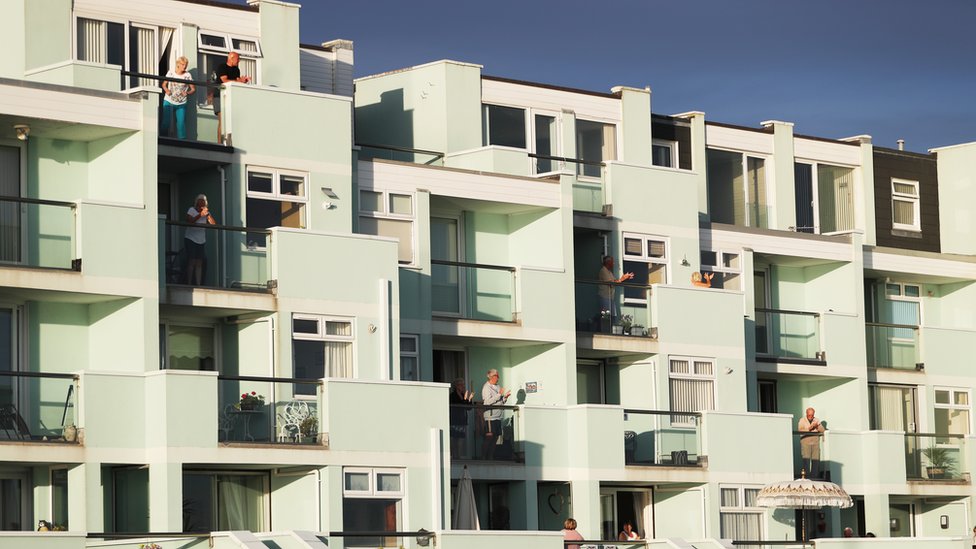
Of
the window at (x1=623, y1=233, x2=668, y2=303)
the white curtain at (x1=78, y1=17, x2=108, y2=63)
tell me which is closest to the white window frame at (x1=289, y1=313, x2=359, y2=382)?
the white curtain at (x1=78, y1=17, x2=108, y2=63)

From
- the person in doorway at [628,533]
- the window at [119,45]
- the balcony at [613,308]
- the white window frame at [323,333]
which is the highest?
the window at [119,45]

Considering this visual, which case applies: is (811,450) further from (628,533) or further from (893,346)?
(628,533)

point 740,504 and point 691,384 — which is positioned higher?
point 691,384

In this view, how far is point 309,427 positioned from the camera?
38281 mm

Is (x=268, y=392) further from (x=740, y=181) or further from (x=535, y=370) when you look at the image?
(x=740, y=181)

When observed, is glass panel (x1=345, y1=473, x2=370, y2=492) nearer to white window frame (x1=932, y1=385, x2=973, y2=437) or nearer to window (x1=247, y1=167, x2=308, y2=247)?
window (x1=247, y1=167, x2=308, y2=247)

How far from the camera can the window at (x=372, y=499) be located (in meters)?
38.5

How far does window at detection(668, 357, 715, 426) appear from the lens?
46594 mm

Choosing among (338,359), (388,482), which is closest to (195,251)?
(338,359)

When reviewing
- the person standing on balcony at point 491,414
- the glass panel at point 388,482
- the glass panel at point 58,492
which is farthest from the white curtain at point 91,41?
the person standing on balcony at point 491,414

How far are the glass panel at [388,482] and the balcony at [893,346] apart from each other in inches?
668

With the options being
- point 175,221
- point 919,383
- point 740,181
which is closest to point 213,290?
point 175,221

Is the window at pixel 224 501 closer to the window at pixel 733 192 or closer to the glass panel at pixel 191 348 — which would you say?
the glass panel at pixel 191 348

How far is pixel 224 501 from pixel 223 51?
899 cm
